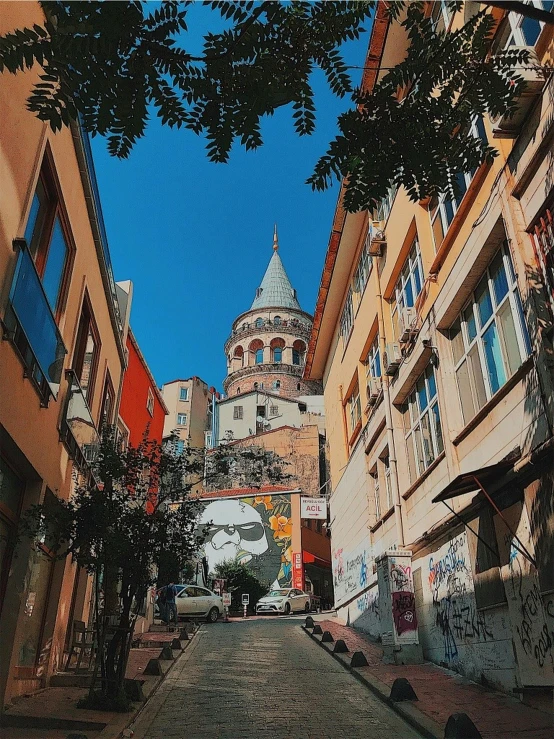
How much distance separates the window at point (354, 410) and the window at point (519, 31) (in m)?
13.5

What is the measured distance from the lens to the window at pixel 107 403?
15305 millimetres

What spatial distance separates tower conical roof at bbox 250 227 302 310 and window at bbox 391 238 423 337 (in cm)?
6124

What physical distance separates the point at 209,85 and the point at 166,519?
677cm

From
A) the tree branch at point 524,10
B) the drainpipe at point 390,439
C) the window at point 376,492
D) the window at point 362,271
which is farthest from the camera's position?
the window at point 362,271

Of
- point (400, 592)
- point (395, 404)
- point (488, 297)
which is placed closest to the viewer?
point (488, 297)

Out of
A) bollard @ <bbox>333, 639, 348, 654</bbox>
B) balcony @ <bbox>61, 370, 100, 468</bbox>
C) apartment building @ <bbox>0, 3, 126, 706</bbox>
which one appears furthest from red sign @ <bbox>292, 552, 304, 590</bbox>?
balcony @ <bbox>61, 370, 100, 468</bbox>

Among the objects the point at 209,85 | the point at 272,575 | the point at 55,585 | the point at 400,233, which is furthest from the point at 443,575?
the point at 272,575

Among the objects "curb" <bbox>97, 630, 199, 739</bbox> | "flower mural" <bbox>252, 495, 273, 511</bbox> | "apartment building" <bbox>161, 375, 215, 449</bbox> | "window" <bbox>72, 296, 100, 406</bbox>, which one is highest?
"apartment building" <bbox>161, 375, 215, 449</bbox>

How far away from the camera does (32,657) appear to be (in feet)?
31.9

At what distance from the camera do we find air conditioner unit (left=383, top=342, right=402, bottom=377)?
48.8ft

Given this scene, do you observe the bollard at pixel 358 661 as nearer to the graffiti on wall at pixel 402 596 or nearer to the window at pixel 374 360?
the graffiti on wall at pixel 402 596

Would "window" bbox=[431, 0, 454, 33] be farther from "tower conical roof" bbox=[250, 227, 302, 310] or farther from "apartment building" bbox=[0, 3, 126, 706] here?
"tower conical roof" bbox=[250, 227, 302, 310]

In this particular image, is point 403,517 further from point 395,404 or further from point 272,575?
point 272,575

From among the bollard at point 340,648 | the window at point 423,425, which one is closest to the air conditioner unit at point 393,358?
the window at point 423,425
